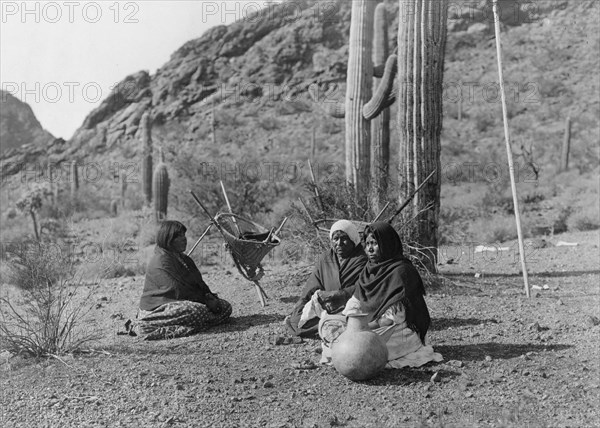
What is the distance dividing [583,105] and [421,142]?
2479 centimetres

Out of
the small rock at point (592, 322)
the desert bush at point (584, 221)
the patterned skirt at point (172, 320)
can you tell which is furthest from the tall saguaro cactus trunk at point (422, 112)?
the desert bush at point (584, 221)

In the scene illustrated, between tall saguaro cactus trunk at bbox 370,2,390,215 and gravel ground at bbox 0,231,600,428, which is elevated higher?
tall saguaro cactus trunk at bbox 370,2,390,215

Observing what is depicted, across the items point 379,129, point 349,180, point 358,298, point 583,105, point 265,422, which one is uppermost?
point 583,105

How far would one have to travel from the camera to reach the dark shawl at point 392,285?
5328 mm

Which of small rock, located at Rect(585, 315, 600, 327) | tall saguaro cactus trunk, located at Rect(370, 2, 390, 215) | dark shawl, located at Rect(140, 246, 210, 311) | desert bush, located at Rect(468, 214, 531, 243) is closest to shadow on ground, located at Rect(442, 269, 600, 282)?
tall saguaro cactus trunk, located at Rect(370, 2, 390, 215)

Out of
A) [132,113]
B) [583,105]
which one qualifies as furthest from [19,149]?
[583,105]

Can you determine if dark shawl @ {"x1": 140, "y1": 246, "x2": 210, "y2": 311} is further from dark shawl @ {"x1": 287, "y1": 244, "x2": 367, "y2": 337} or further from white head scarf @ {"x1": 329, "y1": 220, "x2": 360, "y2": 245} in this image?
white head scarf @ {"x1": 329, "y1": 220, "x2": 360, "y2": 245}

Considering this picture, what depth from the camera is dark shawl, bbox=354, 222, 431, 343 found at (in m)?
5.33

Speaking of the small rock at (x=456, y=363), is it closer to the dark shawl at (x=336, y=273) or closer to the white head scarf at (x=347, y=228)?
the dark shawl at (x=336, y=273)

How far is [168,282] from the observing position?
6887 millimetres

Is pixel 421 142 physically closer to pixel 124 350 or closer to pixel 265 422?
pixel 124 350

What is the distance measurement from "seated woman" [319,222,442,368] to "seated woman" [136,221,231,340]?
5.75 ft

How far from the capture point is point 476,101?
34.7m

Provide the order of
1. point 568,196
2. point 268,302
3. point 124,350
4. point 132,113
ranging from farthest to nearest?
point 132,113 < point 568,196 < point 268,302 < point 124,350
